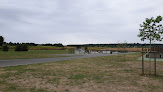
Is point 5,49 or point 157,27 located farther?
point 5,49

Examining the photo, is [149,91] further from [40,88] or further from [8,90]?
[8,90]

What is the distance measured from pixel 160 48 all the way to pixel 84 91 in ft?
86.5

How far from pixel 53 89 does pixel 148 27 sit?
42.3 feet

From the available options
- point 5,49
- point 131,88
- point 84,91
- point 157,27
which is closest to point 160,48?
point 157,27

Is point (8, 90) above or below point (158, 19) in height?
below

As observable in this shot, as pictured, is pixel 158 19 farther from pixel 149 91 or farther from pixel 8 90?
pixel 8 90

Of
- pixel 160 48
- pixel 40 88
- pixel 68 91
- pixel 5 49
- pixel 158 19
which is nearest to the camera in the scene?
pixel 68 91

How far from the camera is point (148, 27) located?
1515cm

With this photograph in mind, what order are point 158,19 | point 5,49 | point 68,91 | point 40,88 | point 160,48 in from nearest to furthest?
point 68,91 → point 40,88 → point 158,19 → point 160,48 → point 5,49

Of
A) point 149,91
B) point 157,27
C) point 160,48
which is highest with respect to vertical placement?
point 157,27

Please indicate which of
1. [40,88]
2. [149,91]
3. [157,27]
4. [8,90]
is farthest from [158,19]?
[8,90]

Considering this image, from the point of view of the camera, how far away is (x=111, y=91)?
251 inches

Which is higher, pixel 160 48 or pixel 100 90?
pixel 160 48

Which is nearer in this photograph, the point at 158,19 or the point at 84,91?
the point at 84,91
